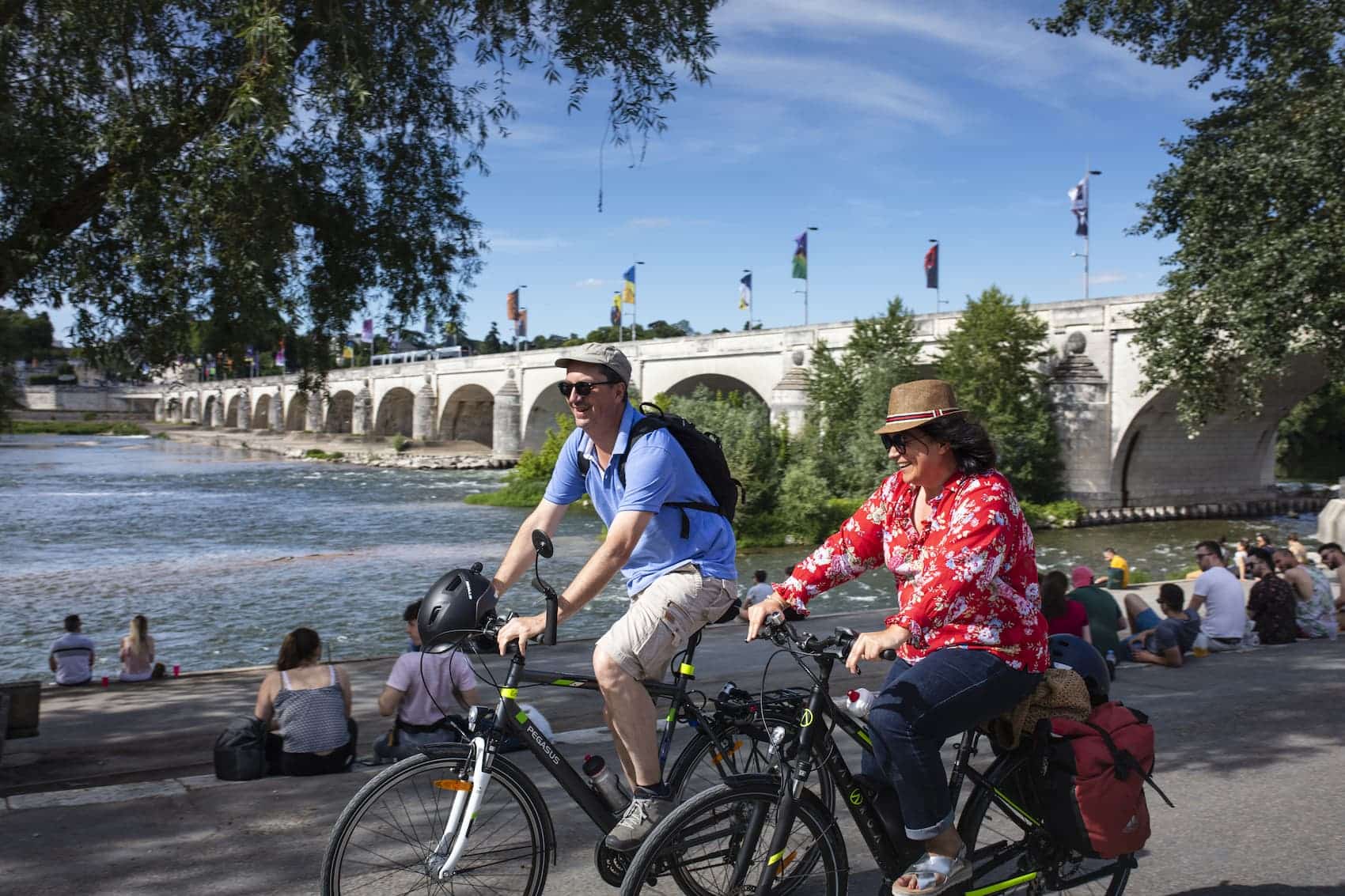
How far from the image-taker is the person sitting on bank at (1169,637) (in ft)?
27.3

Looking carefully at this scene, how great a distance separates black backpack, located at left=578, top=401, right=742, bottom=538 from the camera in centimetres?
362

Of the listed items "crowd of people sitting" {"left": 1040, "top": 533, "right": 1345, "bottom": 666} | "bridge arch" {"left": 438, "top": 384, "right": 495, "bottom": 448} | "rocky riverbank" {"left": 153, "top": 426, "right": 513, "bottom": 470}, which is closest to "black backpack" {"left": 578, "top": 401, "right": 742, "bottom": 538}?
"crowd of people sitting" {"left": 1040, "top": 533, "right": 1345, "bottom": 666}

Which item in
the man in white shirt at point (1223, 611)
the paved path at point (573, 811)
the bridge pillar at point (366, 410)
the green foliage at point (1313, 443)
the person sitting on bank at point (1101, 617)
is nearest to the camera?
the paved path at point (573, 811)

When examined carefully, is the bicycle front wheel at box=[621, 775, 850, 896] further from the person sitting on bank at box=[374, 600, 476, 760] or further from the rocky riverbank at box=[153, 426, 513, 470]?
the rocky riverbank at box=[153, 426, 513, 470]

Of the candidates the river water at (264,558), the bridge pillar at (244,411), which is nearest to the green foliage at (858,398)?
the river water at (264,558)

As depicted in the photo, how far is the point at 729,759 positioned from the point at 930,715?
2.41 ft

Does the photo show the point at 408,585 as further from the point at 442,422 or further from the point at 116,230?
the point at 442,422

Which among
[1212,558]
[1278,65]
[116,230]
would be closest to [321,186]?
[116,230]

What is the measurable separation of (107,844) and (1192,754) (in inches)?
195

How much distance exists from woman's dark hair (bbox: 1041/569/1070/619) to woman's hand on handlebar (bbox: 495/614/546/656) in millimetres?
5485

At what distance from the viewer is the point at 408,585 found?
24.2m

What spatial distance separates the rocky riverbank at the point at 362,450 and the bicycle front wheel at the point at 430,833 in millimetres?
64553

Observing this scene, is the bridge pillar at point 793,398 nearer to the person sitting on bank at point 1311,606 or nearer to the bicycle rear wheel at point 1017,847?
the person sitting on bank at point 1311,606

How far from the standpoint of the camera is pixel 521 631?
329cm
